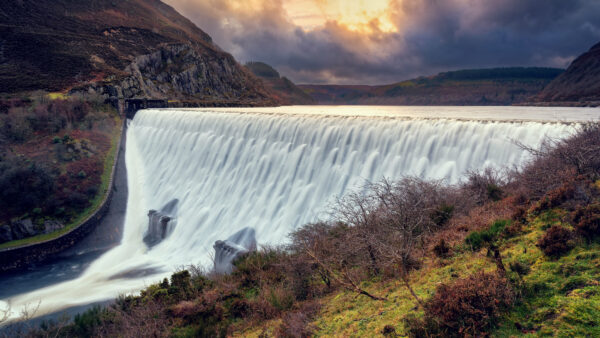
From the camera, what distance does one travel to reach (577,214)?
6.75 meters

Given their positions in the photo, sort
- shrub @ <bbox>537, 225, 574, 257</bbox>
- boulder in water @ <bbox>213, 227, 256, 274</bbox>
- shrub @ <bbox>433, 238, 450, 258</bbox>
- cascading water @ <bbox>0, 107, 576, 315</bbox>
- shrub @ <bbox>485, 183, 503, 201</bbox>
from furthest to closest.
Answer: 1. cascading water @ <bbox>0, 107, 576, 315</bbox>
2. boulder in water @ <bbox>213, 227, 256, 274</bbox>
3. shrub @ <bbox>485, 183, 503, 201</bbox>
4. shrub @ <bbox>433, 238, 450, 258</bbox>
5. shrub @ <bbox>537, 225, 574, 257</bbox>

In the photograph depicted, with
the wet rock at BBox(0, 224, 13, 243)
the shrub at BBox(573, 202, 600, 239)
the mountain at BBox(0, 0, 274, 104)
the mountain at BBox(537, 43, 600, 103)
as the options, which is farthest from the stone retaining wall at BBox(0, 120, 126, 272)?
the mountain at BBox(537, 43, 600, 103)

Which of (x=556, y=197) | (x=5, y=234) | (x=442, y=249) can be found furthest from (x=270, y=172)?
(x=5, y=234)

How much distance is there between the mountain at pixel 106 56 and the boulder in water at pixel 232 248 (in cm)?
4703

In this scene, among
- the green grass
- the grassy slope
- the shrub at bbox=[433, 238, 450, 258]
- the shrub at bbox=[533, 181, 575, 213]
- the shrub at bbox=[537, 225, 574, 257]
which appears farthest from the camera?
the green grass

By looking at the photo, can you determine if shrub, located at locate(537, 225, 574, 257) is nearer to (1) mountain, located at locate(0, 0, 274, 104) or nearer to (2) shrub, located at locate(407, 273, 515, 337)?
(2) shrub, located at locate(407, 273, 515, 337)

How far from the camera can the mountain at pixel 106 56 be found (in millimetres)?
53719

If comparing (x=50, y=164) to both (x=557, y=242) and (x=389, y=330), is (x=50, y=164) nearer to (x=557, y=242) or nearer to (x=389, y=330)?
(x=389, y=330)

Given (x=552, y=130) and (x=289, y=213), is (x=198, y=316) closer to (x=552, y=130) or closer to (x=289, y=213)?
(x=289, y=213)

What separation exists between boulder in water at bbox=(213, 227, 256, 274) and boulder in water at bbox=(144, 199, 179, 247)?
22.0 feet

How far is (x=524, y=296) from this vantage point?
17.4ft

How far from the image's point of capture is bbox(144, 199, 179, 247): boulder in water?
940 inches

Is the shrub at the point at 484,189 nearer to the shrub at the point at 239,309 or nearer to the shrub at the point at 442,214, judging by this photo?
the shrub at the point at 442,214

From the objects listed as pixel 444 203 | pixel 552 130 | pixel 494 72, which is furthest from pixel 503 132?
pixel 494 72
